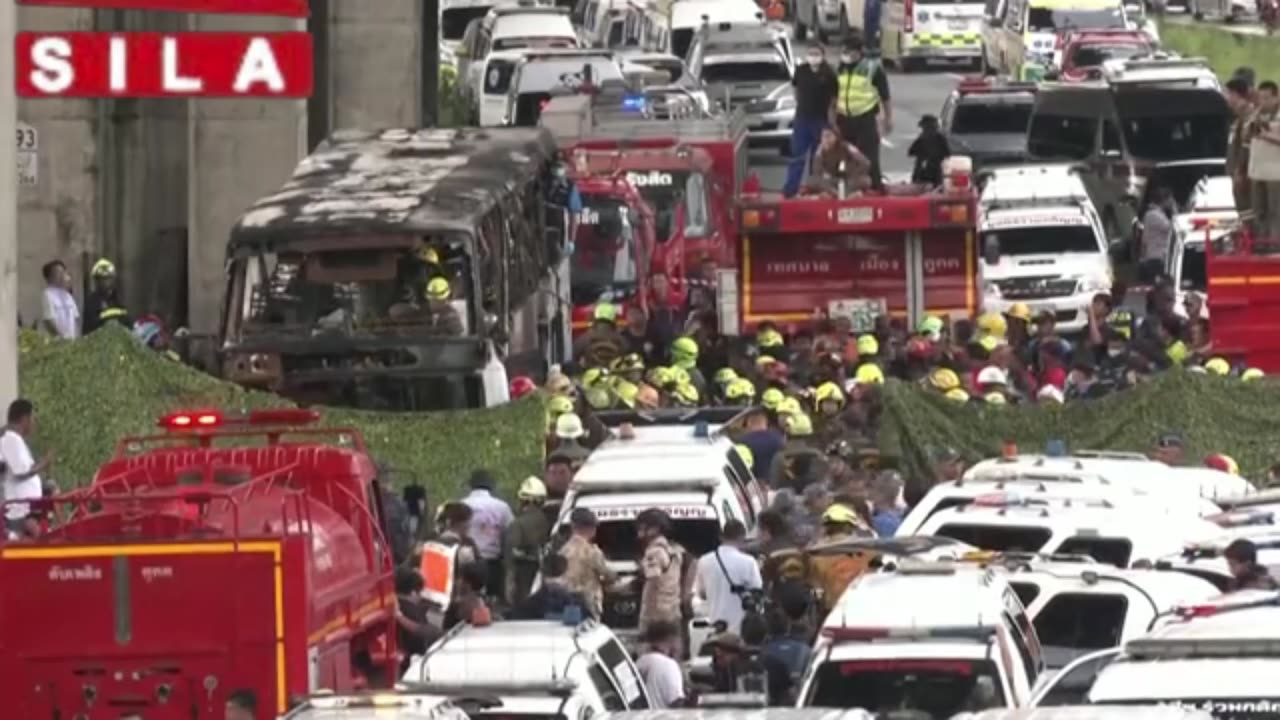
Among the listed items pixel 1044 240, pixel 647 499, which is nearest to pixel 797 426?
pixel 647 499

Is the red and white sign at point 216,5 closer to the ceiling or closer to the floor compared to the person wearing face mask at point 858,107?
closer to the ceiling

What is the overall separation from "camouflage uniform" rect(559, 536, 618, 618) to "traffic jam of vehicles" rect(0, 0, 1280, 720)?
0.03 metres

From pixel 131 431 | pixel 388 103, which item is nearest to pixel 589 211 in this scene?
pixel 388 103

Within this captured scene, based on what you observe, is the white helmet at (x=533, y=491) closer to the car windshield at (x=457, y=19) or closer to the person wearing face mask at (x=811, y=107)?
the person wearing face mask at (x=811, y=107)

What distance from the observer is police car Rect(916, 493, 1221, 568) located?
25.5 meters

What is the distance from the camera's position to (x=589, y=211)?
4109 cm

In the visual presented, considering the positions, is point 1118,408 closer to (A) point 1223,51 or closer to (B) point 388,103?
(B) point 388,103

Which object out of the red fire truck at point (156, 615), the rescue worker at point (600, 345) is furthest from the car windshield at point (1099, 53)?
the red fire truck at point (156, 615)

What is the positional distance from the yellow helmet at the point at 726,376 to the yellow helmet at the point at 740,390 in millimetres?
185

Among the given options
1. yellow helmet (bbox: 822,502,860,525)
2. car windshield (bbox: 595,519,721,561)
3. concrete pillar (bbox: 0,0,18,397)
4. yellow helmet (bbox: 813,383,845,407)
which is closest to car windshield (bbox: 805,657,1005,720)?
car windshield (bbox: 595,519,721,561)

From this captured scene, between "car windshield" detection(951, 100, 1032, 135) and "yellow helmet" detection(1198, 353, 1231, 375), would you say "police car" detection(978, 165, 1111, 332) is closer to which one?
"yellow helmet" detection(1198, 353, 1231, 375)

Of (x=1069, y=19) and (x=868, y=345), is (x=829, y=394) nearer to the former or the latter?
(x=868, y=345)

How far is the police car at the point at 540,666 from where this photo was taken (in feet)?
64.1

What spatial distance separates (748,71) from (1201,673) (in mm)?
45634
